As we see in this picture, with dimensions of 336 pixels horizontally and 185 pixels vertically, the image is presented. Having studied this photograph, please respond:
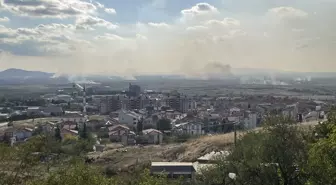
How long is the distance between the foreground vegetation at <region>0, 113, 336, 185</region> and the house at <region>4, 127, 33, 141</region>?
39472 millimetres

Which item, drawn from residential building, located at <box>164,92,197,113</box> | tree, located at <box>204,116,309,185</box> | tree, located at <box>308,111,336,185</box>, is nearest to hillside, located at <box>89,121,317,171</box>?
tree, located at <box>204,116,309,185</box>

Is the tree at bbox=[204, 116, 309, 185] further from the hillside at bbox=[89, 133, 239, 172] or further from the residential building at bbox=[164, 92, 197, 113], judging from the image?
the residential building at bbox=[164, 92, 197, 113]

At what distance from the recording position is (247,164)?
13695mm

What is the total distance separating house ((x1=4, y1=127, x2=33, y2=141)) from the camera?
5136 cm

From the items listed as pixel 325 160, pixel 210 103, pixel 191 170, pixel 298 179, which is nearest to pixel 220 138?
pixel 191 170

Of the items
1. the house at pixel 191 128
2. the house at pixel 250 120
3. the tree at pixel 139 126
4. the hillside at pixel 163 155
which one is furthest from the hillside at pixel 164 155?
the house at pixel 250 120

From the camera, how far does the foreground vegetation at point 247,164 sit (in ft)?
30.4

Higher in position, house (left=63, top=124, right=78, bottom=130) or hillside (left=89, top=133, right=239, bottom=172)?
hillside (left=89, top=133, right=239, bottom=172)

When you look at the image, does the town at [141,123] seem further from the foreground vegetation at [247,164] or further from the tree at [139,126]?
the foreground vegetation at [247,164]

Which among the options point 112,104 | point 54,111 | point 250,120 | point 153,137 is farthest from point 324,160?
point 112,104

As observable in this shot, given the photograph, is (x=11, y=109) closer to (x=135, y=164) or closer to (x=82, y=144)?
(x=82, y=144)

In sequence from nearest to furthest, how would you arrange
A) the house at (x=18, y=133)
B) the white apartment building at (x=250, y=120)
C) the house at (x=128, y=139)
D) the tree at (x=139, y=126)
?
the house at (x=128, y=139) → the house at (x=18, y=133) → the tree at (x=139, y=126) → the white apartment building at (x=250, y=120)

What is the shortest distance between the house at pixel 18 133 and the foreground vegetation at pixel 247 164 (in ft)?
130

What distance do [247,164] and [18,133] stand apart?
1765 inches
